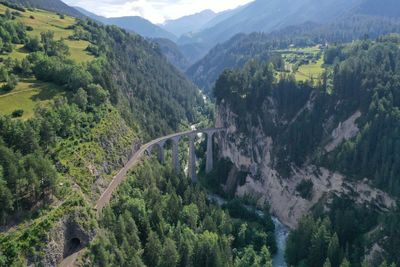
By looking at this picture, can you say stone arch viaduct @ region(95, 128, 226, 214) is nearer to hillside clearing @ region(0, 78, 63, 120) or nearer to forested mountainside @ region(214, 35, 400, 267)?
forested mountainside @ region(214, 35, 400, 267)

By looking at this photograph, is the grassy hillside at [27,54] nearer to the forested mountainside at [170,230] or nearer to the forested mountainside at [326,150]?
the forested mountainside at [170,230]

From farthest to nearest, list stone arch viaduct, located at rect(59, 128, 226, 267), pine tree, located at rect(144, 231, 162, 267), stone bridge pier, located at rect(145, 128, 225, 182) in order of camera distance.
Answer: stone bridge pier, located at rect(145, 128, 225, 182) < pine tree, located at rect(144, 231, 162, 267) < stone arch viaduct, located at rect(59, 128, 226, 267)

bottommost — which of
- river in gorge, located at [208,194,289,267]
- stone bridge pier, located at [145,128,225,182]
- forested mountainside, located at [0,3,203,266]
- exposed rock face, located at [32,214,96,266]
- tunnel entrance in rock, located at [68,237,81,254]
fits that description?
river in gorge, located at [208,194,289,267]

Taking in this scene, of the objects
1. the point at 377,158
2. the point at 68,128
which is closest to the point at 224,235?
the point at 68,128

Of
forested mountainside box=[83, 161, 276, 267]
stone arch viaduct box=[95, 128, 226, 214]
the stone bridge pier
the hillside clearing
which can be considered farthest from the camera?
the stone bridge pier

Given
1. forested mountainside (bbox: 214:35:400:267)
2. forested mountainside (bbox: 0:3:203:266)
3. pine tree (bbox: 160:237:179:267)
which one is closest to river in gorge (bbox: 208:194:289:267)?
forested mountainside (bbox: 214:35:400:267)

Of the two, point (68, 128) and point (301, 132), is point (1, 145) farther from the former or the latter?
point (301, 132)

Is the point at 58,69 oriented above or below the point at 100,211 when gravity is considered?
above
